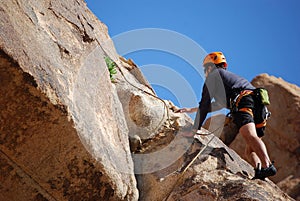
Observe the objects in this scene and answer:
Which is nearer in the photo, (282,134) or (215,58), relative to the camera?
(215,58)

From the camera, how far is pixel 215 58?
8.22 metres

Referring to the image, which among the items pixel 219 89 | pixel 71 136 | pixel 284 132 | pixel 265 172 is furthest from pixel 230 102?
pixel 284 132

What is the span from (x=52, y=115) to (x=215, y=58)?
4.82 m

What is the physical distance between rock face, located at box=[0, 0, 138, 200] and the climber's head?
126 inches

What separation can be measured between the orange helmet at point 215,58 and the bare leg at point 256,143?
6.18 feet

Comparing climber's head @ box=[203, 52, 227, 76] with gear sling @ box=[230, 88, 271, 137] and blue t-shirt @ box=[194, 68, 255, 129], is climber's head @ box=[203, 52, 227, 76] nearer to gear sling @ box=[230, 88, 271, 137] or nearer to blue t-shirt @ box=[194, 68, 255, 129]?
blue t-shirt @ box=[194, 68, 255, 129]

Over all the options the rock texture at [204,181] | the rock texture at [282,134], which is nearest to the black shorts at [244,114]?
the rock texture at [204,181]

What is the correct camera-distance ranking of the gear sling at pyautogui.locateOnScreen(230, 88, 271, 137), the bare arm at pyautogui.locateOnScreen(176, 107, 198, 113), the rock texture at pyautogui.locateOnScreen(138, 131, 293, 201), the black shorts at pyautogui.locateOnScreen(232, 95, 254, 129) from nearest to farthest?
the rock texture at pyautogui.locateOnScreen(138, 131, 293, 201)
the black shorts at pyautogui.locateOnScreen(232, 95, 254, 129)
the gear sling at pyautogui.locateOnScreen(230, 88, 271, 137)
the bare arm at pyautogui.locateOnScreen(176, 107, 198, 113)

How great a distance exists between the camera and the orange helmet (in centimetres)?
821

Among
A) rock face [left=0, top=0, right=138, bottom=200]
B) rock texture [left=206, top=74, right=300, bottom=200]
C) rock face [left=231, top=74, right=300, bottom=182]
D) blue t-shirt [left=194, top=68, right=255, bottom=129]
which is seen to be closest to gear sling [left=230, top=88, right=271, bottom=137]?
blue t-shirt [left=194, top=68, right=255, bottom=129]

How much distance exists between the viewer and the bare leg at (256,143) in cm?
654

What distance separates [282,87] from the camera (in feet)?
58.9

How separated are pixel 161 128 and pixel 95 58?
8.45 feet

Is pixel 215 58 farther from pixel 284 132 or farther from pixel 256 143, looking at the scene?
pixel 284 132
